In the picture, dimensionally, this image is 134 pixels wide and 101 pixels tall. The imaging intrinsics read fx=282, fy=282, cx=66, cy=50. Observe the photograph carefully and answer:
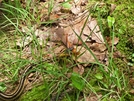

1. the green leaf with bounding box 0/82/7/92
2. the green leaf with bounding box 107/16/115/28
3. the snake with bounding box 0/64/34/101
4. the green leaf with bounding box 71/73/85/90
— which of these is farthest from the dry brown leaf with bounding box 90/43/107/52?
the green leaf with bounding box 0/82/7/92

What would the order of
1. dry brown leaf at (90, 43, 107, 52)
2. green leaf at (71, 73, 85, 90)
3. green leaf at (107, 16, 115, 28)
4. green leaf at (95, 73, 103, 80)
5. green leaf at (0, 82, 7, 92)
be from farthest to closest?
green leaf at (107, 16, 115, 28) → dry brown leaf at (90, 43, 107, 52) → green leaf at (0, 82, 7, 92) → green leaf at (95, 73, 103, 80) → green leaf at (71, 73, 85, 90)

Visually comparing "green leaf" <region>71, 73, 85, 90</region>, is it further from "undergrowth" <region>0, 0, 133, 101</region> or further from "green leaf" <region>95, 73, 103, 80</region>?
"green leaf" <region>95, 73, 103, 80</region>

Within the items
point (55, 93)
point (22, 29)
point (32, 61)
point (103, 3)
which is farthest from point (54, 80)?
point (103, 3)

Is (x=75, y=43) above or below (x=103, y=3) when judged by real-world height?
below

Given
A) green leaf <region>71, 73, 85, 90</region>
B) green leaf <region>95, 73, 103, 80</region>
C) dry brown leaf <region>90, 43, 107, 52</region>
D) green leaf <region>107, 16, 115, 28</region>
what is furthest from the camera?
green leaf <region>107, 16, 115, 28</region>

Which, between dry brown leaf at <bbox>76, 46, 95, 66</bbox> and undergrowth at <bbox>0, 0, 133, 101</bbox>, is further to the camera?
dry brown leaf at <bbox>76, 46, 95, 66</bbox>

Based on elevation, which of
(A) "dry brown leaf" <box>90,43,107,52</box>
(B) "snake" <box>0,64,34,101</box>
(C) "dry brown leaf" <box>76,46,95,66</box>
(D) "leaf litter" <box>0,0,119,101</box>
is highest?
(D) "leaf litter" <box>0,0,119,101</box>

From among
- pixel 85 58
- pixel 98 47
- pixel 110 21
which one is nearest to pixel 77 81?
pixel 85 58

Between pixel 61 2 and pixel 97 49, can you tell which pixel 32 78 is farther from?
pixel 61 2

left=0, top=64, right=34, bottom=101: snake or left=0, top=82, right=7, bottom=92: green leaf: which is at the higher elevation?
left=0, top=82, right=7, bottom=92: green leaf
